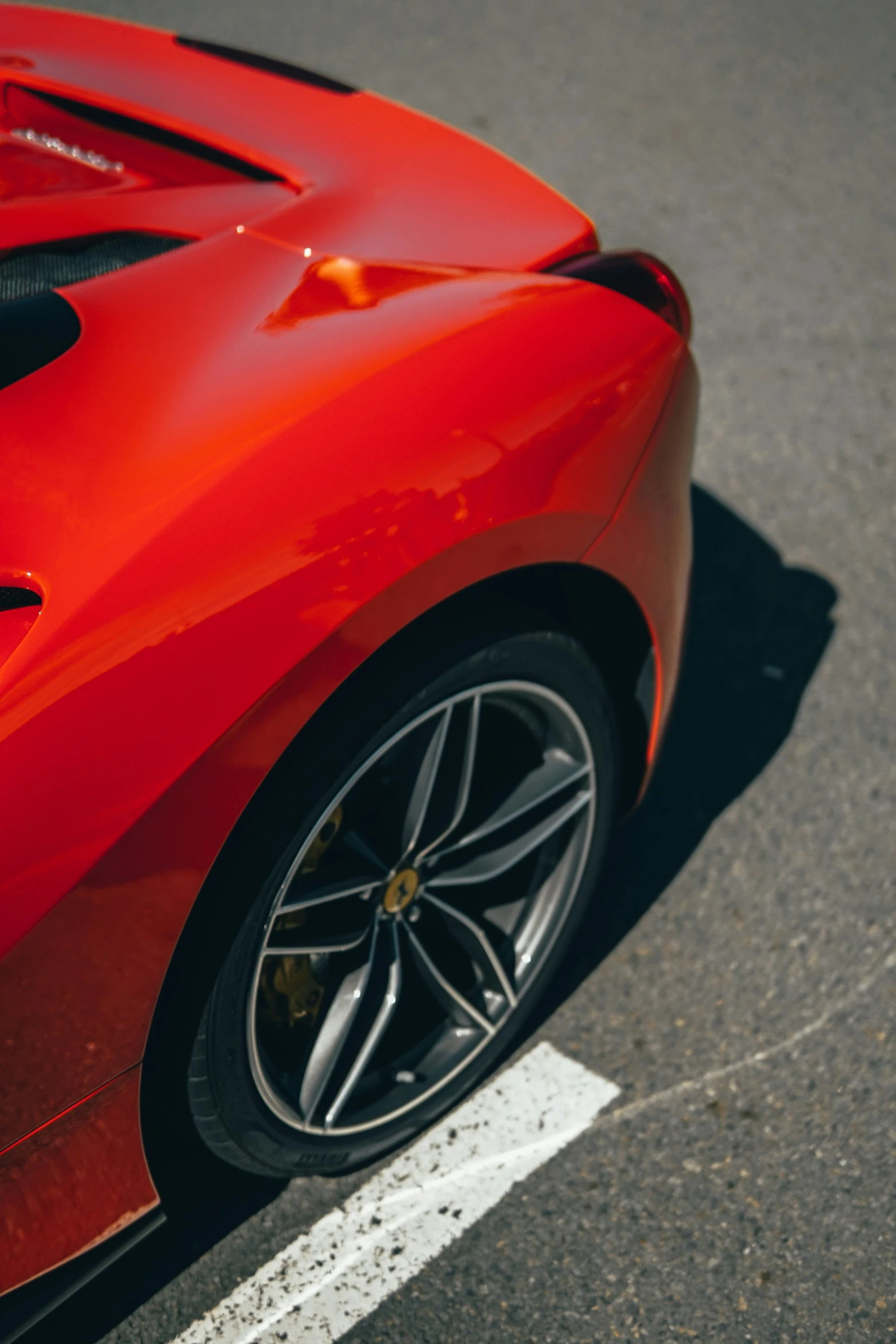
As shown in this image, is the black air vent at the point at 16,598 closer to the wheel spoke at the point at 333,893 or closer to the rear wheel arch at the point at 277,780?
the rear wheel arch at the point at 277,780

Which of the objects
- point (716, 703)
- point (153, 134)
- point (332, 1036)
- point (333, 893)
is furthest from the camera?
point (716, 703)

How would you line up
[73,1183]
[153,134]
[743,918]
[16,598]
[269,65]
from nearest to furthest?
1. [16,598]
2. [73,1183]
3. [153,134]
4. [743,918]
5. [269,65]

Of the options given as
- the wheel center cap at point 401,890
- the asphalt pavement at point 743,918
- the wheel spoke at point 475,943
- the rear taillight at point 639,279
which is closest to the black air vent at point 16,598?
the wheel center cap at point 401,890

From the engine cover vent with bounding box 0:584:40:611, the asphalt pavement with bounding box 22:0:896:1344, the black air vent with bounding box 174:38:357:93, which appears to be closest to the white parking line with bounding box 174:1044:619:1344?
the asphalt pavement with bounding box 22:0:896:1344

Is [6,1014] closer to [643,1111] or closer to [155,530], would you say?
[155,530]

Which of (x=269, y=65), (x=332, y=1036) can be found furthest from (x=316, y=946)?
(x=269, y=65)

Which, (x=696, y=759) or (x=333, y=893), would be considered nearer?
(x=333, y=893)

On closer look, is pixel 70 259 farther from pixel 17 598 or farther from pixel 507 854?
pixel 507 854

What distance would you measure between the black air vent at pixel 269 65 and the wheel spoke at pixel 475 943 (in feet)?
5.72

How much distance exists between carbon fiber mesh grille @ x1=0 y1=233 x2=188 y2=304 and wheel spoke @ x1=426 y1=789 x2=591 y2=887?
1.05 metres

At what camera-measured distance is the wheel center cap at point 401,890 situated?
1858 mm

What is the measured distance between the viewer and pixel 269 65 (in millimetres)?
2580

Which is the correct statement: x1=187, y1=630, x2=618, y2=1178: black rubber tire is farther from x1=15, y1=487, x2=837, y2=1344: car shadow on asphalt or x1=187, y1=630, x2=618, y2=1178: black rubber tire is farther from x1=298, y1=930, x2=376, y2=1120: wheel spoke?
x1=15, y1=487, x2=837, y2=1344: car shadow on asphalt

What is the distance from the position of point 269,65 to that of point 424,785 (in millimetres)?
1737
